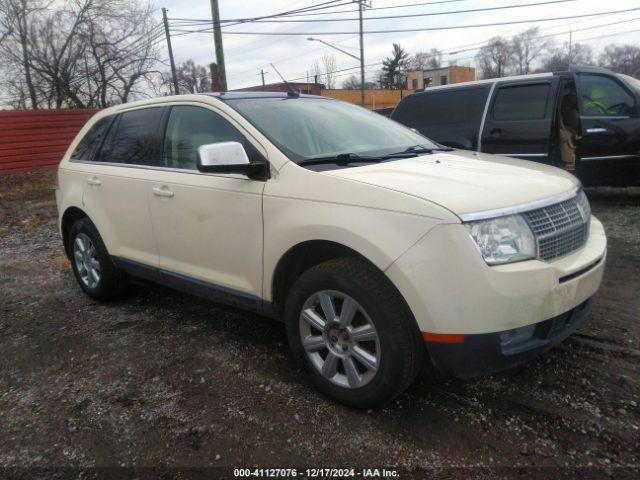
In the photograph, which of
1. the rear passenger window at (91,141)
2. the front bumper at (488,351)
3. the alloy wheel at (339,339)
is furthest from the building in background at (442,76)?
the front bumper at (488,351)

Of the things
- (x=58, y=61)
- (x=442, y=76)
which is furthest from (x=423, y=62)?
(x=58, y=61)

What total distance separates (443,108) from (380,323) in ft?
17.7

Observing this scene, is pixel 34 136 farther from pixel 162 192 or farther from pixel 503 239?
pixel 503 239

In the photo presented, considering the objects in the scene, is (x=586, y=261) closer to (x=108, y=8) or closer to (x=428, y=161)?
(x=428, y=161)

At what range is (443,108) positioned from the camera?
7.00 m

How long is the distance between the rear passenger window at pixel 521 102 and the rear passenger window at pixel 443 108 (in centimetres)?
23

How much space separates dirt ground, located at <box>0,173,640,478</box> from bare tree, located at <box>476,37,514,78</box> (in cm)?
6760

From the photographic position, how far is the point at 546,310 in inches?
87.5

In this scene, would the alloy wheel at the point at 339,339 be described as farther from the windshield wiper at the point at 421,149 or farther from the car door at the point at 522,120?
the car door at the point at 522,120

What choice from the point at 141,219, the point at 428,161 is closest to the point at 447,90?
the point at 428,161

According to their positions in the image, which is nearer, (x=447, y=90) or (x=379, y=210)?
(x=379, y=210)

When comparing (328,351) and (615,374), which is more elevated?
(328,351)

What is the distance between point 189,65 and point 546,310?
5569 cm

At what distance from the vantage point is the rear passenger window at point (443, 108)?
22.1 ft
